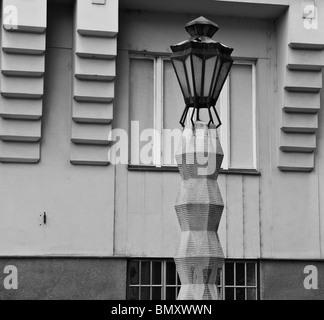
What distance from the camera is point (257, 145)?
18047 mm

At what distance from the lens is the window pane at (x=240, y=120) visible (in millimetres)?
18078

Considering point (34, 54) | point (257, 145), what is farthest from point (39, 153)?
point (257, 145)

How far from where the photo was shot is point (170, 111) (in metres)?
18.0

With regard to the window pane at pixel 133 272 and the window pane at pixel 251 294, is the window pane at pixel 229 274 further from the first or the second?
the window pane at pixel 133 272

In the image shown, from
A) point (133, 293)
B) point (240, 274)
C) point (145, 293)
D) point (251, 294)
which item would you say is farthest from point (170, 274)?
point (251, 294)

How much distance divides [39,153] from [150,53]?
260cm

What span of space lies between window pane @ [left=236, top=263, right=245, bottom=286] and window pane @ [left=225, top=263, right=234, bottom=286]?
9 centimetres

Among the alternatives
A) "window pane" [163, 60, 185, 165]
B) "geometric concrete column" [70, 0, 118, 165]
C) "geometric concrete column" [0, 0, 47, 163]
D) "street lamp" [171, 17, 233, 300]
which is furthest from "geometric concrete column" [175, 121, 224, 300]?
"window pane" [163, 60, 185, 165]

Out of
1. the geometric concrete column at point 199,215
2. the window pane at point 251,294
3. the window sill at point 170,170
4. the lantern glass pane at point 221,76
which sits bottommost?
the window pane at point 251,294

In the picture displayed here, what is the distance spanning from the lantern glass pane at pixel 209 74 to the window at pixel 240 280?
726cm

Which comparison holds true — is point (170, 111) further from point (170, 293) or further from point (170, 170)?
point (170, 293)

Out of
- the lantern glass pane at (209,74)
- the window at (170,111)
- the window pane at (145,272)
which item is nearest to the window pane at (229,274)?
the window pane at (145,272)

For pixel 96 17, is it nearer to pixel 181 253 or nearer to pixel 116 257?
pixel 116 257
